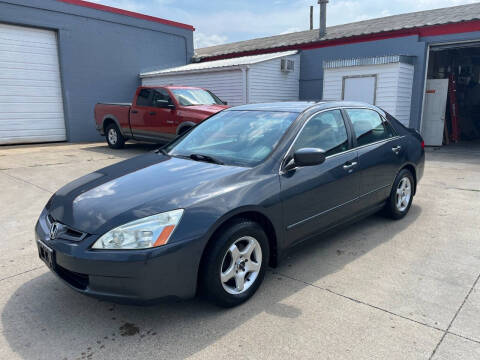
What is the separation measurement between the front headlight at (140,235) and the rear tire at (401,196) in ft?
10.3

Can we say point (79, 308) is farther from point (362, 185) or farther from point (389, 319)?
point (362, 185)

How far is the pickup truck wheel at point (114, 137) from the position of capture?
11.4 m

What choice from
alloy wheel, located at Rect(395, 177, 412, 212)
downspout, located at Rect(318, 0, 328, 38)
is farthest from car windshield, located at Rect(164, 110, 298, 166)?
downspout, located at Rect(318, 0, 328, 38)

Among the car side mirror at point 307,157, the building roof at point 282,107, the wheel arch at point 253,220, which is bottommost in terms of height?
the wheel arch at point 253,220

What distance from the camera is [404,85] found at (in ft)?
38.8

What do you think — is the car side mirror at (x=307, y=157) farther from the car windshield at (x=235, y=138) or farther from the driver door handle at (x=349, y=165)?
the driver door handle at (x=349, y=165)

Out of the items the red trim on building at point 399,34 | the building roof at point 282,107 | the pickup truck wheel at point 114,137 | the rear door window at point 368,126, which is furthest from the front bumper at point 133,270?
the red trim on building at point 399,34

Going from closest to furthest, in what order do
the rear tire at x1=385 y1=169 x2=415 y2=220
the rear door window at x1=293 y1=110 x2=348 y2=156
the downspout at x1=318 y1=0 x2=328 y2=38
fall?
the rear door window at x1=293 y1=110 x2=348 y2=156
the rear tire at x1=385 y1=169 x2=415 y2=220
the downspout at x1=318 y1=0 x2=328 y2=38

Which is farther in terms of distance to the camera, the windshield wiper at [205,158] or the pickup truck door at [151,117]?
the pickup truck door at [151,117]

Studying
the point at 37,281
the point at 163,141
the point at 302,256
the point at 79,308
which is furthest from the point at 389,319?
the point at 163,141

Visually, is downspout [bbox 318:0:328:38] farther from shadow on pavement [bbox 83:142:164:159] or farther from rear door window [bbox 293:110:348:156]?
rear door window [bbox 293:110:348:156]

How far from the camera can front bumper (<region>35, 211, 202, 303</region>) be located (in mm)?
2387

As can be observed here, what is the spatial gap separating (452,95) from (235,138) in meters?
13.0

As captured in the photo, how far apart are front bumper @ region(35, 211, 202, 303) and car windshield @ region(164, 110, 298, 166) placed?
108cm
